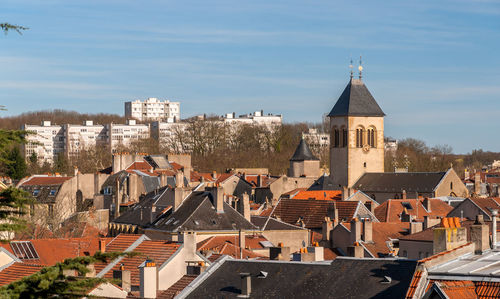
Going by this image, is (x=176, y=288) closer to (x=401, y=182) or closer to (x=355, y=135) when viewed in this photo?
(x=401, y=182)

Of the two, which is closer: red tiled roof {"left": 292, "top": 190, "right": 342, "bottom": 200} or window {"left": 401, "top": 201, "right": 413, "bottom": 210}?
window {"left": 401, "top": 201, "right": 413, "bottom": 210}

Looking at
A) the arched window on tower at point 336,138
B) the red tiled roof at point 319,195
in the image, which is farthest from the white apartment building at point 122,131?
the red tiled roof at point 319,195

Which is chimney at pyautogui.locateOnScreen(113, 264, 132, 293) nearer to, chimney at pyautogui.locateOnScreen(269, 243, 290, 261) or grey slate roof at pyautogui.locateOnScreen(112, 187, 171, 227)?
chimney at pyautogui.locateOnScreen(269, 243, 290, 261)

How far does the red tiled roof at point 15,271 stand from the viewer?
24.9 meters

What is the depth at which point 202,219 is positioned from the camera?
4472 centimetres

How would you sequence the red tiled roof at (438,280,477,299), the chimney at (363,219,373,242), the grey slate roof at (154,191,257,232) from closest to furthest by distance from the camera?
1. the red tiled roof at (438,280,477,299)
2. the chimney at (363,219,373,242)
3. the grey slate roof at (154,191,257,232)

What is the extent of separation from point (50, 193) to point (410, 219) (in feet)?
108

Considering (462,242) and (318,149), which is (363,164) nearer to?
(318,149)

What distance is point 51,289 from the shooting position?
9.09 meters

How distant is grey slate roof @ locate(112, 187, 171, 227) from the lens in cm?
4956

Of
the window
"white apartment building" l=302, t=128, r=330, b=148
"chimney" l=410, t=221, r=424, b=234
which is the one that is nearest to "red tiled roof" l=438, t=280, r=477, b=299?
"chimney" l=410, t=221, r=424, b=234

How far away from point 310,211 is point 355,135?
36.1 meters

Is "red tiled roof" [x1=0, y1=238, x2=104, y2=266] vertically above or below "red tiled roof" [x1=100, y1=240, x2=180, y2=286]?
below

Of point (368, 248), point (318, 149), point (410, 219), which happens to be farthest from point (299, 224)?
point (318, 149)
